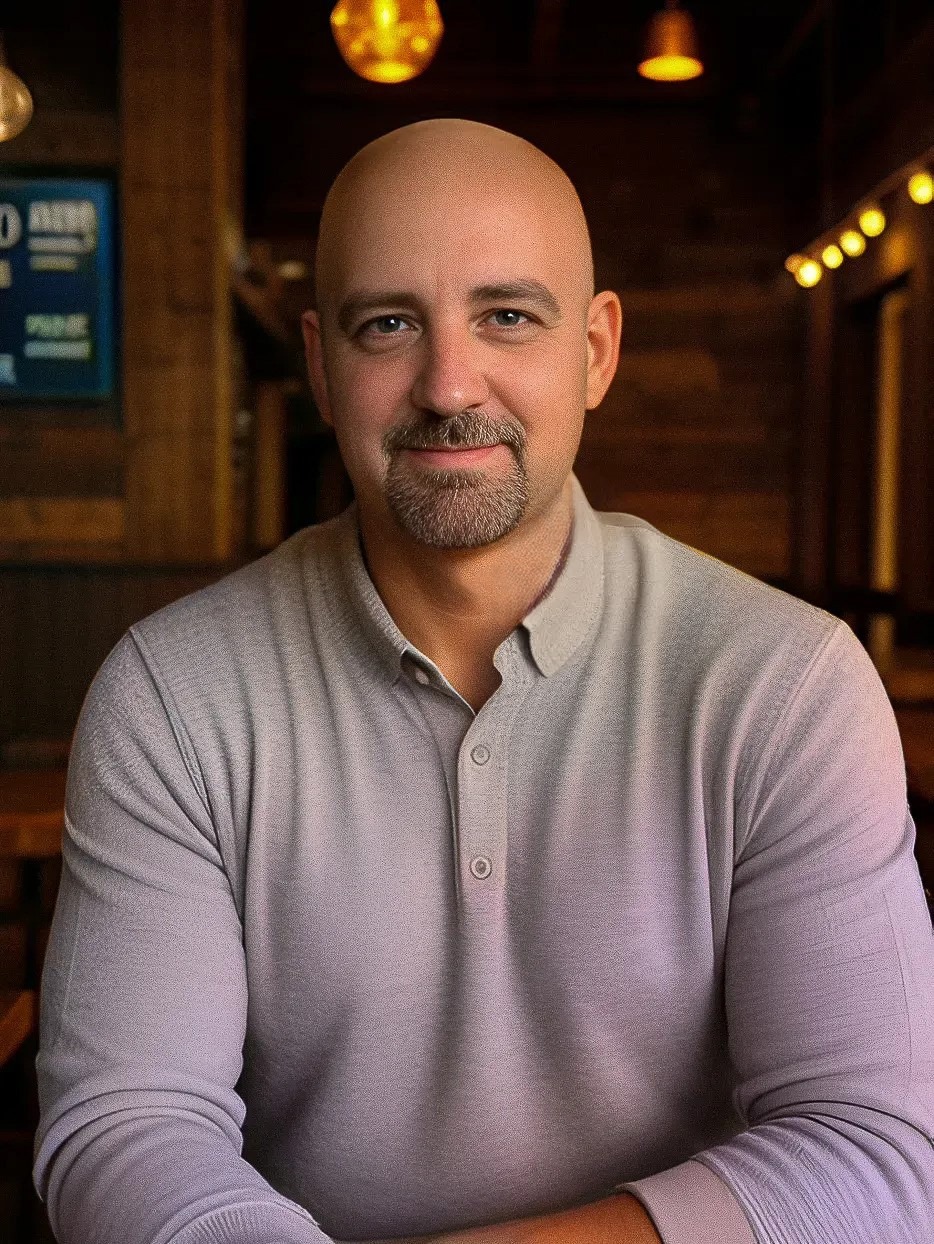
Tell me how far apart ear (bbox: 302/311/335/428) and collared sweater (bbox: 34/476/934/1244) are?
30 centimetres

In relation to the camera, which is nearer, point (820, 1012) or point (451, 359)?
point (820, 1012)

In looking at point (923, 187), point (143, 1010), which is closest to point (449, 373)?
point (143, 1010)

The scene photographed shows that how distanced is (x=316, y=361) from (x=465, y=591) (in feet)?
1.06

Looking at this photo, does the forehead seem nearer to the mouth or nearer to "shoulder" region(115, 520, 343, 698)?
the mouth

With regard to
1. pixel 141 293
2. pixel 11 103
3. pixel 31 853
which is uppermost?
pixel 11 103

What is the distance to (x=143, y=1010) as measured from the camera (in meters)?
1.31

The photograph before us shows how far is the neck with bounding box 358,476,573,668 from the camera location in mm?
1505

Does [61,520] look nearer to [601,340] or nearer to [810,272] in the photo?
[601,340]

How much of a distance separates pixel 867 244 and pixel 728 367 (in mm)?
1533

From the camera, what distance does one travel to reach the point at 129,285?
5453 mm

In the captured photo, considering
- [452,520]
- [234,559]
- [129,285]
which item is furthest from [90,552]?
[452,520]

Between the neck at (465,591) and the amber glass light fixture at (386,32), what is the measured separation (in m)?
3.10

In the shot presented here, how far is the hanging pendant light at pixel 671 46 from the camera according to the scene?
5781mm

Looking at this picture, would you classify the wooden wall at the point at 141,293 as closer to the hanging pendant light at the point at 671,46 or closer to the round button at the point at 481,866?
the hanging pendant light at the point at 671,46
